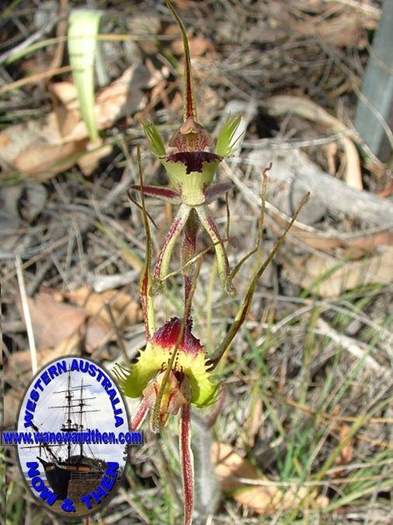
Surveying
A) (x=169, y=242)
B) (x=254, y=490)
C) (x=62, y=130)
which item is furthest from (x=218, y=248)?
(x=62, y=130)

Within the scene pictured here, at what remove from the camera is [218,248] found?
0.87 meters

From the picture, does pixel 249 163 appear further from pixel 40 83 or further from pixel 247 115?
pixel 40 83

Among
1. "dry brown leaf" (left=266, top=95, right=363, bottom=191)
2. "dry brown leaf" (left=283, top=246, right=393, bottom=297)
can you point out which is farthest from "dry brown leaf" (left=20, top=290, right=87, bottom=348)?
"dry brown leaf" (left=266, top=95, right=363, bottom=191)

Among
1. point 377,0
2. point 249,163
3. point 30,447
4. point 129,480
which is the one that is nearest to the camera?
point 30,447

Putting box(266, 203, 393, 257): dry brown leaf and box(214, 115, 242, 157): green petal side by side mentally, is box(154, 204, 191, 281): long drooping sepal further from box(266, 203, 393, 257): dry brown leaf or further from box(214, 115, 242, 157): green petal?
box(266, 203, 393, 257): dry brown leaf

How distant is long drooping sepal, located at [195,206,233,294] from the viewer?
0.85m

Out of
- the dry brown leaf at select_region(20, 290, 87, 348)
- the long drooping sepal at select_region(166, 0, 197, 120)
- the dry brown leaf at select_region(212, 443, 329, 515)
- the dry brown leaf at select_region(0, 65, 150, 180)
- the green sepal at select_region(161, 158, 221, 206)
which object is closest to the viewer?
the long drooping sepal at select_region(166, 0, 197, 120)

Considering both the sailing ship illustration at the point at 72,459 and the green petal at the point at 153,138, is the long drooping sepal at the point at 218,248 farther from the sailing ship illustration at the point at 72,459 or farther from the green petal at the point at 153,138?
the sailing ship illustration at the point at 72,459

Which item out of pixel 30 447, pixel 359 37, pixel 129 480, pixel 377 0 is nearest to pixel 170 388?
pixel 30 447

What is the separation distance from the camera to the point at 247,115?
2.04m

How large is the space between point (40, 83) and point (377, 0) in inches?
43.5

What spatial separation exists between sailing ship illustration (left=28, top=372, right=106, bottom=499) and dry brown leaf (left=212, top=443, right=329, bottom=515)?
443 mm

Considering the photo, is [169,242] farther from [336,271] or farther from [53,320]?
[336,271]

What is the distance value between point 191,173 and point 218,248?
0.30 ft
